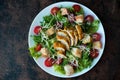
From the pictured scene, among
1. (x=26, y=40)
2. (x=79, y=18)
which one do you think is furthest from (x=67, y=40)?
(x=26, y=40)

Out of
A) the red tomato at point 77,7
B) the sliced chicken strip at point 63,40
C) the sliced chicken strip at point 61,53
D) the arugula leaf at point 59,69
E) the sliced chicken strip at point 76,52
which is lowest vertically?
the arugula leaf at point 59,69

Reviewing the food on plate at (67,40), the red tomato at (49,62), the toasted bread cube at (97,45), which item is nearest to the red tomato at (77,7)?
the food on plate at (67,40)

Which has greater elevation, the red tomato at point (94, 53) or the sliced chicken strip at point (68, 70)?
the red tomato at point (94, 53)

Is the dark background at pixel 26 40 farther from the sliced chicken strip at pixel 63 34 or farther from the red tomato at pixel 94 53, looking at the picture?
the sliced chicken strip at pixel 63 34

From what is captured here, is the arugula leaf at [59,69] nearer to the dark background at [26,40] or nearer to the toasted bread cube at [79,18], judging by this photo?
the dark background at [26,40]

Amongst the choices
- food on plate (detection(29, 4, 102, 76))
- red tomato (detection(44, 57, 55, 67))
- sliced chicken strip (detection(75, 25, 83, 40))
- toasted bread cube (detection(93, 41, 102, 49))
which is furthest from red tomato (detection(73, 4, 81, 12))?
red tomato (detection(44, 57, 55, 67))

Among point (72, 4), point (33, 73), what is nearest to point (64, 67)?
point (33, 73)
